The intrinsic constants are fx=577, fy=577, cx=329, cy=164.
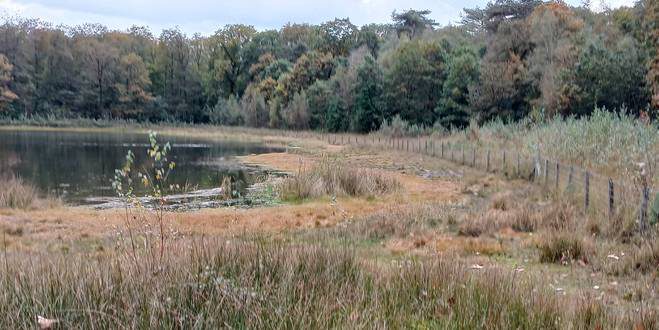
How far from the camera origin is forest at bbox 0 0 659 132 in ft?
124

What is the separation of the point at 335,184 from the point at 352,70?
42.4 m

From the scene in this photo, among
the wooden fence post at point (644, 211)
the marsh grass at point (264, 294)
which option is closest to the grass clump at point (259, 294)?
the marsh grass at point (264, 294)

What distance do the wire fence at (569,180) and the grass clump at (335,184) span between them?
15.4 ft

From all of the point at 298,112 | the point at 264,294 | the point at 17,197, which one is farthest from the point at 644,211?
the point at 298,112

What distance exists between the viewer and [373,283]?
462 cm

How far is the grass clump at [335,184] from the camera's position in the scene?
17.4 metres

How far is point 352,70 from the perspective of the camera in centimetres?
5900

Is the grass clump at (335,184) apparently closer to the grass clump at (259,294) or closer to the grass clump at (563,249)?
the grass clump at (563,249)

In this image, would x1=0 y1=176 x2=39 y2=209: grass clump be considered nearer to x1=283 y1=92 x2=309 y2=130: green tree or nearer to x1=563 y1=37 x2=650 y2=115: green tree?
x1=563 y1=37 x2=650 y2=115: green tree

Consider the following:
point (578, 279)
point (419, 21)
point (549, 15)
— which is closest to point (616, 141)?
point (578, 279)

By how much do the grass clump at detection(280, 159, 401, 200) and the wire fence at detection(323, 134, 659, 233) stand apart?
4704 mm

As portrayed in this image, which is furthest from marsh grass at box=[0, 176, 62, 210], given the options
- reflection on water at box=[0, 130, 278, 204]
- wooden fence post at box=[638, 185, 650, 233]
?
wooden fence post at box=[638, 185, 650, 233]

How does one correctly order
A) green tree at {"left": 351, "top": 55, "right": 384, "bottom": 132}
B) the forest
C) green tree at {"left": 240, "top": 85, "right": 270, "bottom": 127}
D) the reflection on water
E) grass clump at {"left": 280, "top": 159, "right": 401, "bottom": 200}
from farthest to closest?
green tree at {"left": 240, "top": 85, "right": 270, "bottom": 127}
green tree at {"left": 351, "top": 55, "right": 384, "bottom": 132}
the forest
the reflection on water
grass clump at {"left": 280, "top": 159, "right": 401, "bottom": 200}

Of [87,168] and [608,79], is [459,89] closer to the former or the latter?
[608,79]
